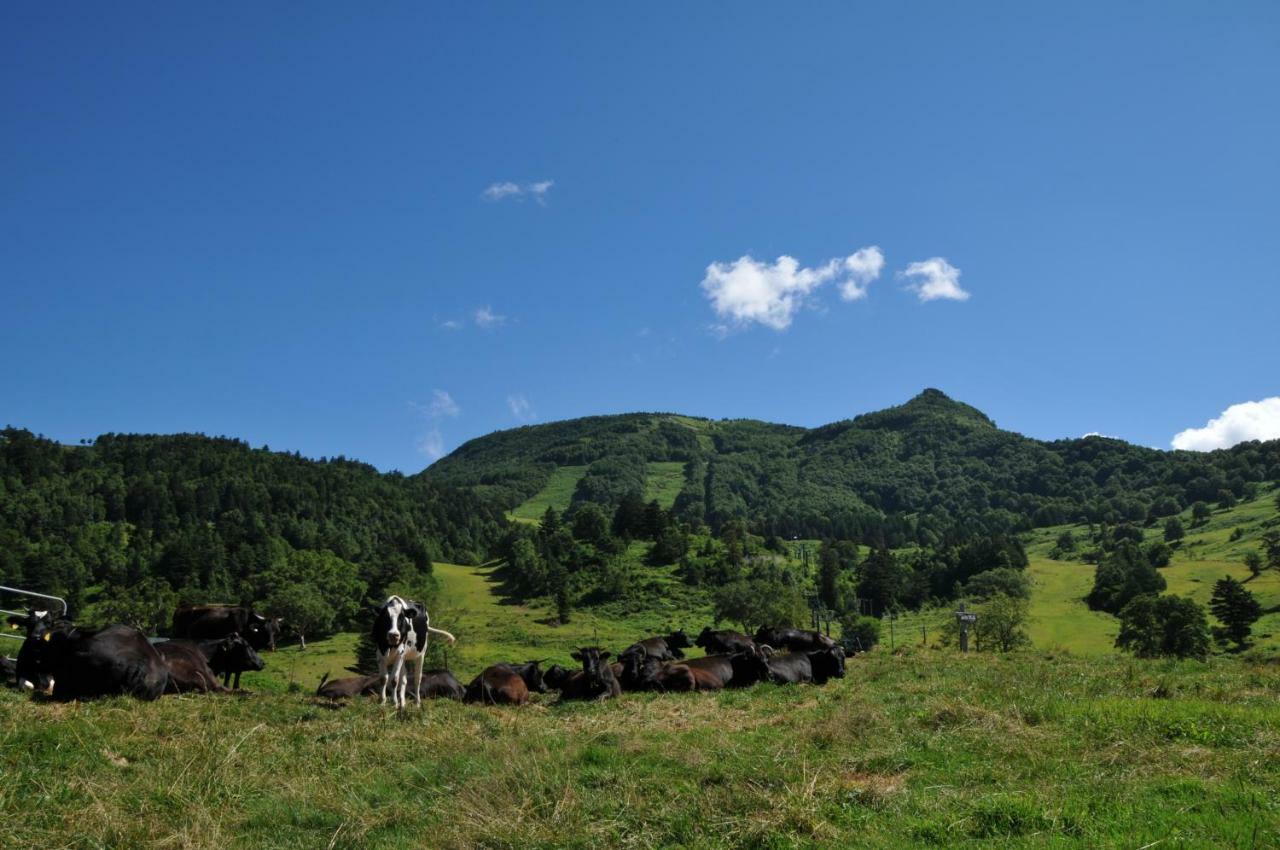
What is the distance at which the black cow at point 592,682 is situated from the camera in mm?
17703

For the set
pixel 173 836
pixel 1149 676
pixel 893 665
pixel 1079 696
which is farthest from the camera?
pixel 893 665

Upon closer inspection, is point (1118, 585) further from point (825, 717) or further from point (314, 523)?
point (314, 523)

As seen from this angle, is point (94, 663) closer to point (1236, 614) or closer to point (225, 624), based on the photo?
point (225, 624)

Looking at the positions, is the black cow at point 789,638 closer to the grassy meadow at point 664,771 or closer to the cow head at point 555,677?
the cow head at point 555,677

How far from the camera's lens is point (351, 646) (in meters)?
103

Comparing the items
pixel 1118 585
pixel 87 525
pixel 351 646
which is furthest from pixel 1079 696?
pixel 87 525

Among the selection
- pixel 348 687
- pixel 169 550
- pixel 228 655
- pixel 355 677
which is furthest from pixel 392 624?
pixel 169 550

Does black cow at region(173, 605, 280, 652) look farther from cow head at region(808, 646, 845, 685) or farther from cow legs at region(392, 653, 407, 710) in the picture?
cow head at region(808, 646, 845, 685)

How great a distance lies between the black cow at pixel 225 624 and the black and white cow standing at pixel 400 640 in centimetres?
715

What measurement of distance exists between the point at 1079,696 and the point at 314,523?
Answer: 204m

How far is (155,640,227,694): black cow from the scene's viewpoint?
14794 mm

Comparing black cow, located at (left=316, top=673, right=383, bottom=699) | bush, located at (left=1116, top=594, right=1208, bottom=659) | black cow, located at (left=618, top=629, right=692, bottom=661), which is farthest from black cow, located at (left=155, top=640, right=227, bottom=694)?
bush, located at (left=1116, top=594, right=1208, bottom=659)

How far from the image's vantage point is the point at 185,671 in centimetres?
1535

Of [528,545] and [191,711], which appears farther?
[528,545]
